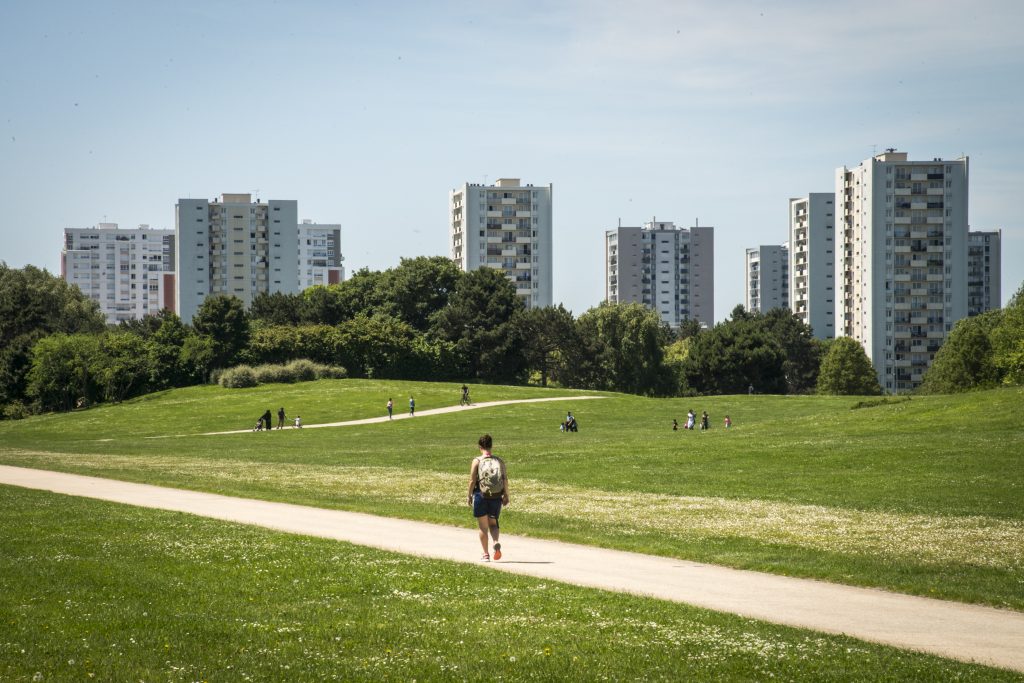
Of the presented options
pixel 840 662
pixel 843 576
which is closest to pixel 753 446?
pixel 843 576

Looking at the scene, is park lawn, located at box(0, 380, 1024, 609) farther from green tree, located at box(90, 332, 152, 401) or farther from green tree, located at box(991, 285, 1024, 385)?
green tree, located at box(90, 332, 152, 401)

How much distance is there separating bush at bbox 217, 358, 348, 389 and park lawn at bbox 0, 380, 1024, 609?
32.2m

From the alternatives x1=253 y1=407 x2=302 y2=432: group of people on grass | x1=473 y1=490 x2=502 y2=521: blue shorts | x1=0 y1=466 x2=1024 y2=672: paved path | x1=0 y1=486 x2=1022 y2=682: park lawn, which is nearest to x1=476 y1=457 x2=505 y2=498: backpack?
x1=473 y1=490 x2=502 y2=521: blue shorts

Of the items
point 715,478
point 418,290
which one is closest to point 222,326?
point 418,290

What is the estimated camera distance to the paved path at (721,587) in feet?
45.1

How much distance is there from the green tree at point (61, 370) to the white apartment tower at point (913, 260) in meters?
123

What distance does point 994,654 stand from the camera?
501 inches

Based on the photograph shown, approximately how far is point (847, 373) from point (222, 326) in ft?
253

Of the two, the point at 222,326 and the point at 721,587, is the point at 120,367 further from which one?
the point at 721,587

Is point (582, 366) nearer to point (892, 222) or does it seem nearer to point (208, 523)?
point (892, 222)

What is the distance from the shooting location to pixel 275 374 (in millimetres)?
110625

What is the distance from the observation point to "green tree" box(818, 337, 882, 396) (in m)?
131

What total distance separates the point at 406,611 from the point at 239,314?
109 m

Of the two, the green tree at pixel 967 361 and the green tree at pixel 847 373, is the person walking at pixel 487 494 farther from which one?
the green tree at pixel 847 373
